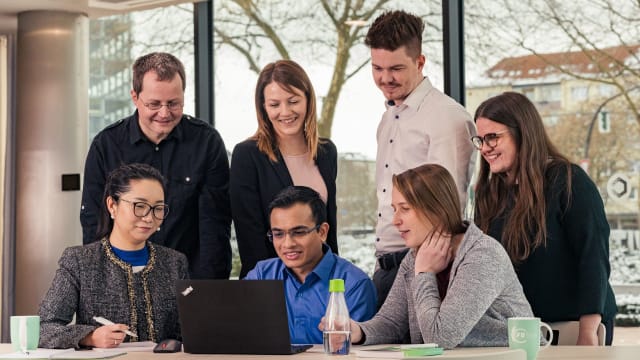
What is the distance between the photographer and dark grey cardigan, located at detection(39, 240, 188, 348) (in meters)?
3.56

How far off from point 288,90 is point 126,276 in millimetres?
988

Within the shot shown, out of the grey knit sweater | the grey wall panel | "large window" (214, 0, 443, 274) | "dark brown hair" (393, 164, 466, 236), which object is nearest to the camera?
the grey knit sweater

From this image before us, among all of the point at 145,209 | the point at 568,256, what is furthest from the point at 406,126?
the point at 145,209

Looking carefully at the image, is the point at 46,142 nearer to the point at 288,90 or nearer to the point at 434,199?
the point at 288,90

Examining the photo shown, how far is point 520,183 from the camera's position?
3.70 m

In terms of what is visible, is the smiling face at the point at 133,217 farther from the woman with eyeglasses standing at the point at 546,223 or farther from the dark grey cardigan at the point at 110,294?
the woman with eyeglasses standing at the point at 546,223

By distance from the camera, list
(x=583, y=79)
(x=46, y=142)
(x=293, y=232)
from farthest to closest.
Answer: (x=46, y=142) → (x=583, y=79) → (x=293, y=232)

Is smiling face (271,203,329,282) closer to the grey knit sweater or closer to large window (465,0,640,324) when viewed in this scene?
the grey knit sweater

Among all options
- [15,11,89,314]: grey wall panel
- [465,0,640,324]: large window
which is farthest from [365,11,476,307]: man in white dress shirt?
[15,11,89,314]: grey wall panel

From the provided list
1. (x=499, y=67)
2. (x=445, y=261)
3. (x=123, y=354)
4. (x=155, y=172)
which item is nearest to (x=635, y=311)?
(x=499, y=67)

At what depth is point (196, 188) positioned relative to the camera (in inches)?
167

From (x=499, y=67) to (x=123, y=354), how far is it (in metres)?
3.20

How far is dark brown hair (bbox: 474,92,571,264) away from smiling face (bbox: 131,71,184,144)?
123 centimetres

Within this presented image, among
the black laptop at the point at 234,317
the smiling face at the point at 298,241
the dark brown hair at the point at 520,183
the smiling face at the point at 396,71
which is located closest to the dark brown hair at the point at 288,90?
the smiling face at the point at 396,71
